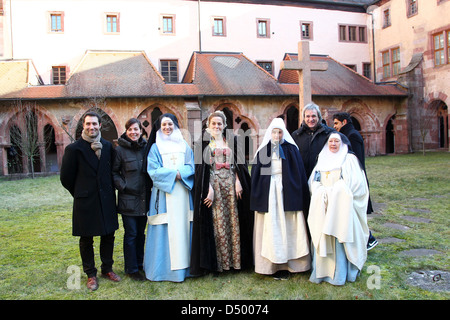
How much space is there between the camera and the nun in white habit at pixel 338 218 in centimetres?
389

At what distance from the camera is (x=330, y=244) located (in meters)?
3.95

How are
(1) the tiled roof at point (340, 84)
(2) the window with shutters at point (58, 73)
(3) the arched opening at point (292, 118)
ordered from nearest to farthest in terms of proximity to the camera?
(1) the tiled roof at point (340, 84) → (2) the window with shutters at point (58, 73) → (3) the arched opening at point (292, 118)

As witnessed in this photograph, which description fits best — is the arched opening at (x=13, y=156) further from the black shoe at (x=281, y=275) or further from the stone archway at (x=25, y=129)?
the black shoe at (x=281, y=275)

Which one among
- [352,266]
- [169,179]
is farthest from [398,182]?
[169,179]

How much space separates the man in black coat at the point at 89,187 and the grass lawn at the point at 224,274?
1.79ft

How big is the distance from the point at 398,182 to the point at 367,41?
18963 millimetres

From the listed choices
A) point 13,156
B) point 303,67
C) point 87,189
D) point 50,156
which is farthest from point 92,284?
point 50,156

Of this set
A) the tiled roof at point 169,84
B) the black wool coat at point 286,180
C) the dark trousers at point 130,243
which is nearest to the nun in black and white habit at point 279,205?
the black wool coat at point 286,180

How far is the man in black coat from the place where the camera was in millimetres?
3945

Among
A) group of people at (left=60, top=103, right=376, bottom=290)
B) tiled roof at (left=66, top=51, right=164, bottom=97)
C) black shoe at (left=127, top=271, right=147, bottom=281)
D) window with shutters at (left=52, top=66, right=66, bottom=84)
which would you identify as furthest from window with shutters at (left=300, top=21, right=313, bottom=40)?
black shoe at (left=127, top=271, right=147, bottom=281)

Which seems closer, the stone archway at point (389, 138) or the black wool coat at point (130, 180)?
the black wool coat at point (130, 180)

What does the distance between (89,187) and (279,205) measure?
2095mm

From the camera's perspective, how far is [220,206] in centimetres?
426
